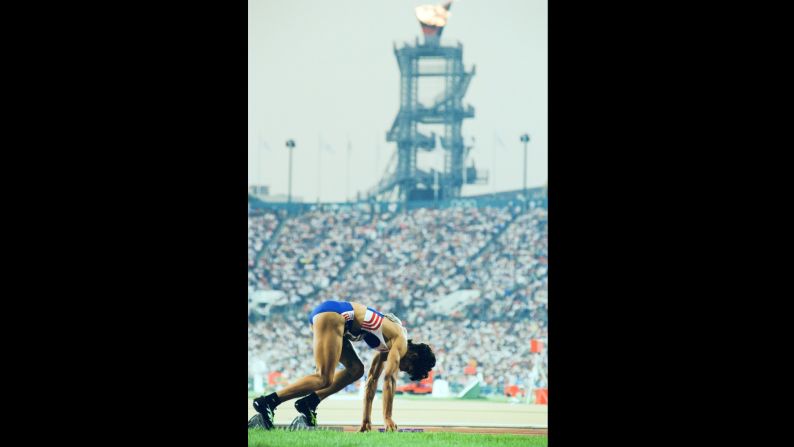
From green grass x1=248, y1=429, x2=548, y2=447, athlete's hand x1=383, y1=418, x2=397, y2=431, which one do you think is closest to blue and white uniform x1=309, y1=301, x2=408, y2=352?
athlete's hand x1=383, y1=418, x2=397, y2=431

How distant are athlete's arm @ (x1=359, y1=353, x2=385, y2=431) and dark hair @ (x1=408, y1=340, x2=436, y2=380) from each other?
0.21 m

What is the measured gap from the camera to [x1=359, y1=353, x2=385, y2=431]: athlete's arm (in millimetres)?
5621

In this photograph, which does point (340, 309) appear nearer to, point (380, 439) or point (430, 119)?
point (380, 439)

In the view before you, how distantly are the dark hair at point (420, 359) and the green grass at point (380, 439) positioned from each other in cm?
43

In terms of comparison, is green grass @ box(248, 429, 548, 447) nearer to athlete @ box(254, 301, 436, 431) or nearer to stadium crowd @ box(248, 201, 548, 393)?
athlete @ box(254, 301, 436, 431)

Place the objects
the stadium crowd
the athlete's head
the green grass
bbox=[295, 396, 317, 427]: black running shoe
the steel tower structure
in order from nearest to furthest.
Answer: the green grass
bbox=[295, 396, 317, 427]: black running shoe
the athlete's head
the steel tower structure
the stadium crowd

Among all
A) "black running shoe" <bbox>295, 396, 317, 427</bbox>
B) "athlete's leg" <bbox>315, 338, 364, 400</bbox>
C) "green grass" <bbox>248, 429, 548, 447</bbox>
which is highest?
"athlete's leg" <bbox>315, 338, 364, 400</bbox>

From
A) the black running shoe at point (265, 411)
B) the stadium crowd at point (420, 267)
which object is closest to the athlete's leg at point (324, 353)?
the black running shoe at point (265, 411)

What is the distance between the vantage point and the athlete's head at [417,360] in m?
5.79

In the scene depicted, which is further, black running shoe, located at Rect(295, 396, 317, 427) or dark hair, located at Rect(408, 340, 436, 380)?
dark hair, located at Rect(408, 340, 436, 380)
